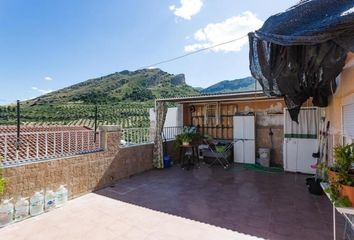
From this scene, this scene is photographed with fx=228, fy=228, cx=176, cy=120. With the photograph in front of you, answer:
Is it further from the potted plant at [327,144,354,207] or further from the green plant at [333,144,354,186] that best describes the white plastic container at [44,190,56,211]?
the green plant at [333,144,354,186]

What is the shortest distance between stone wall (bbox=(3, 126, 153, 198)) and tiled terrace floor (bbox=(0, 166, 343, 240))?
354 mm

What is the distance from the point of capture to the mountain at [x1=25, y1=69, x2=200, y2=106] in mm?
15320

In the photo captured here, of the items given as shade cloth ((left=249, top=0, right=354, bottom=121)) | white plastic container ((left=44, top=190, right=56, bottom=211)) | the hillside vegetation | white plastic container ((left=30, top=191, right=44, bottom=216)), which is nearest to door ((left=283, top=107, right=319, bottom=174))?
the hillside vegetation

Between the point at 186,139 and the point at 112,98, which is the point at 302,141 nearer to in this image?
the point at 186,139

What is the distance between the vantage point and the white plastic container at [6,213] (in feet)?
12.0

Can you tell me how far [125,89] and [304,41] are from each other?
676 inches

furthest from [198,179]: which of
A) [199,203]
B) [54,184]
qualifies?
[54,184]

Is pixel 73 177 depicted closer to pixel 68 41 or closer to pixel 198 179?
pixel 198 179

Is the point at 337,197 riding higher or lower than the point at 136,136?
lower

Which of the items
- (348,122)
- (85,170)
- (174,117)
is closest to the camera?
(348,122)

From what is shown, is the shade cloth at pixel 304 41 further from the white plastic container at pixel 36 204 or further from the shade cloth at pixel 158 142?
the shade cloth at pixel 158 142

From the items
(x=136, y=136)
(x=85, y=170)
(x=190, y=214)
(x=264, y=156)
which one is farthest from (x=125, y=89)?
(x=190, y=214)

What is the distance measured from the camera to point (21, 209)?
12.8 feet

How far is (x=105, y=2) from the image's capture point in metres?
7.68
